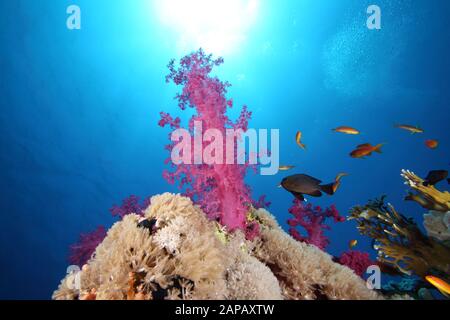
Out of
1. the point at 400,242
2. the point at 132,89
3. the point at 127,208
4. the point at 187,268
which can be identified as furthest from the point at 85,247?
the point at 132,89

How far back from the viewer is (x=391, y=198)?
7331cm

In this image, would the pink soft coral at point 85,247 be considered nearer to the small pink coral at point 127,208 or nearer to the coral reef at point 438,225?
the small pink coral at point 127,208

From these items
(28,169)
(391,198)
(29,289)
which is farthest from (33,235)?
(391,198)

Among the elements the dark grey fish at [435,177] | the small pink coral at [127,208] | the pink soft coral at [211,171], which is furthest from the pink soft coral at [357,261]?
the small pink coral at [127,208]

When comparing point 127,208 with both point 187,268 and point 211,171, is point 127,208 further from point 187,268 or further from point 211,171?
point 187,268

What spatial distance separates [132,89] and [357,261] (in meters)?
46.3

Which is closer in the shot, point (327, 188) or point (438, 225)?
point (327, 188)

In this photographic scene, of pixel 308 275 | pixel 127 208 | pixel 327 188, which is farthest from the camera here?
pixel 127 208

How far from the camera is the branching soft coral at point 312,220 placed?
580 cm

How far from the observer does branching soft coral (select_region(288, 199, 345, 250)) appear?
19.0ft

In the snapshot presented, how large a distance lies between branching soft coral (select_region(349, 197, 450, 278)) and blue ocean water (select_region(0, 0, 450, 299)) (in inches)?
1412

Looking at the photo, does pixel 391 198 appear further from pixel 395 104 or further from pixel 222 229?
pixel 222 229

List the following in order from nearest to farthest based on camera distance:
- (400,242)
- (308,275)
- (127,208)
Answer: (308,275) < (400,242) < (127,208)

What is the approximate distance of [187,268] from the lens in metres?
2.69
